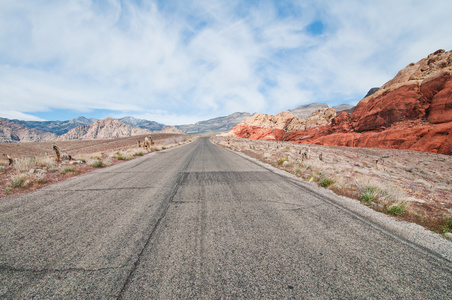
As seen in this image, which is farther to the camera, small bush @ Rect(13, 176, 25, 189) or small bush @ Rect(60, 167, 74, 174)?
small bush @ Rect(60, 167, 74, 174)

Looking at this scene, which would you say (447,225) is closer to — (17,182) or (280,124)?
(17,182)

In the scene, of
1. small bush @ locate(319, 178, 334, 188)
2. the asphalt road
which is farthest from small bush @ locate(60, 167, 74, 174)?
small bush @ locate(319, 178, 334, 188)

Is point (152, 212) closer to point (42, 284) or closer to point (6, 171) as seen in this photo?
point (42, 284)

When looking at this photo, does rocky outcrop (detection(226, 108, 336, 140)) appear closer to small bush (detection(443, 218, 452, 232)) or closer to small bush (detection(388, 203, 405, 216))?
small bush (detection(388, 203, 405, 216))

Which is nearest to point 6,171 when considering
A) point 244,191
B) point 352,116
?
point 244,191

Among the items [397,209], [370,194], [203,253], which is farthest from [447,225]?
[203,253]

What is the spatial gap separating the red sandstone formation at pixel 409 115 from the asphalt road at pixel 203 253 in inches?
1089

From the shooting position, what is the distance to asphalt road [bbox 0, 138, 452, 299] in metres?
1.82

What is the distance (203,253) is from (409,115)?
36.4 meters

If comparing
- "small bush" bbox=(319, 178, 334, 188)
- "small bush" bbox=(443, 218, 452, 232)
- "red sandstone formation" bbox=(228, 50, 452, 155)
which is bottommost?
"small bush" bbox=(443, 218, 452, 232)

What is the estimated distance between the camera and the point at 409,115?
2469cm

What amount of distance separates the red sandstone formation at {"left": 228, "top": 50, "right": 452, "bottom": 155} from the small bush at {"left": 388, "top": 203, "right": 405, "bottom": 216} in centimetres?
2532

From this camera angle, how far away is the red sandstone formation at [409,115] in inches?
811

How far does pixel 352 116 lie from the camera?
1368 inches
